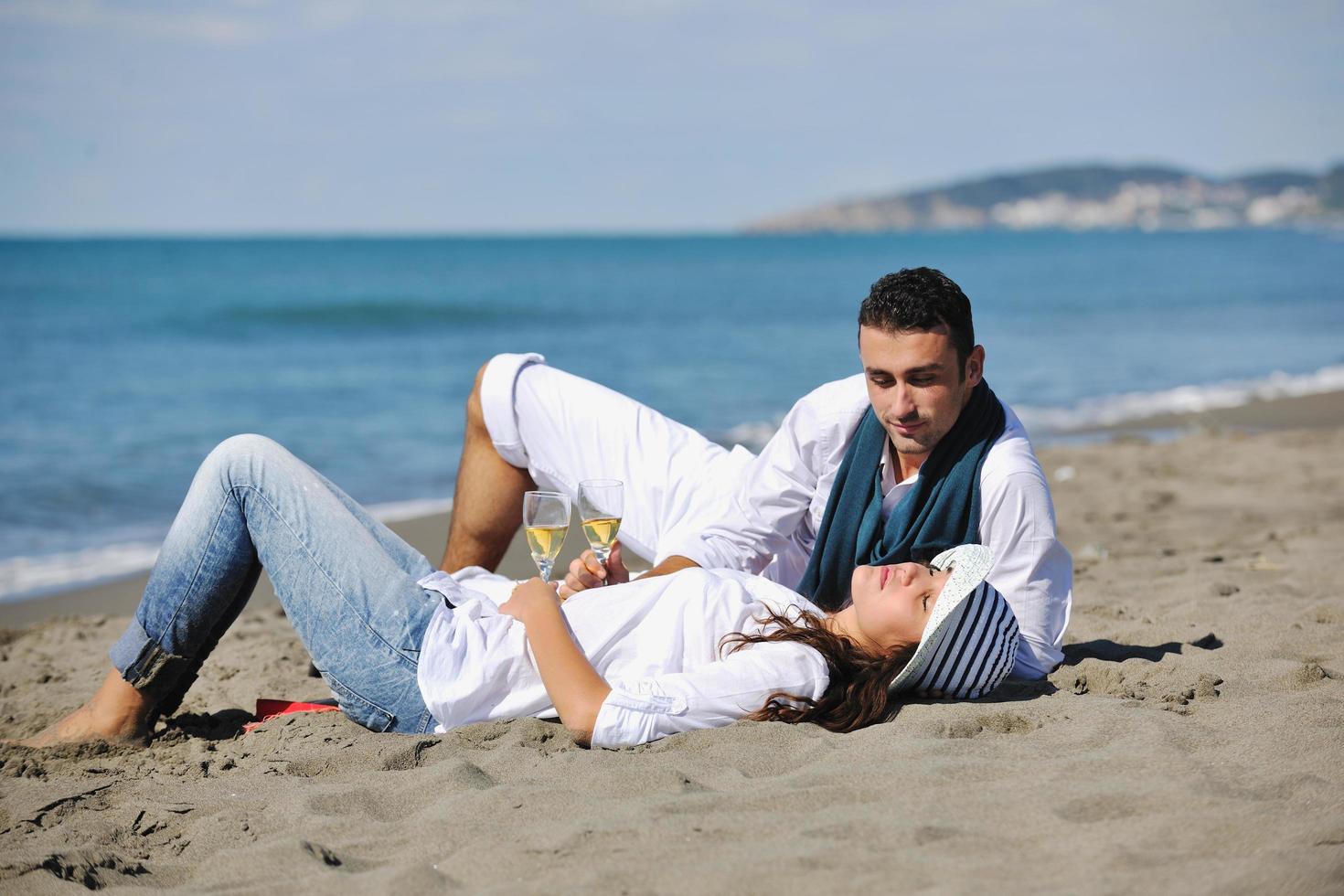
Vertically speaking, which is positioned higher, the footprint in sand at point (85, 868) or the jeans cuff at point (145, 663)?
the jeans cuff at point (145, 663)

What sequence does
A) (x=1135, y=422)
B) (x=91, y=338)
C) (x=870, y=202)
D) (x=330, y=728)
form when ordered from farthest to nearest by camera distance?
(x=870, y=202) < (x=91, y=338) < (x=1135, y=422) < (x=330, y=728)

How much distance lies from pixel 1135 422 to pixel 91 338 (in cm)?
2102

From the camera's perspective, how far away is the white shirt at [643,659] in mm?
3428

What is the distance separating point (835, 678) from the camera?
3580mm

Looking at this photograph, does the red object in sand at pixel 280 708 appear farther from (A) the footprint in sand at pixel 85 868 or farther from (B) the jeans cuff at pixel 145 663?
(A) the footprint in sand at pixel 85 868

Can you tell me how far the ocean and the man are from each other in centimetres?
367

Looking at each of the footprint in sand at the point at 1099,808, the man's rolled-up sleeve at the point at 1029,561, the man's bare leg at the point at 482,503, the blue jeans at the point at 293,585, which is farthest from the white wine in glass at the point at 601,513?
the footprint in sand at the point at 1099,808

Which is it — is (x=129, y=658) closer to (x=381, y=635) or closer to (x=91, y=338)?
(x=381, y=635)

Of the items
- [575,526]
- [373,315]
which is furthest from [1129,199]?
[575,526]

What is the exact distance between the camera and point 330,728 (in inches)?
153

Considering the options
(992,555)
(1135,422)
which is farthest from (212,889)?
(1135,422)

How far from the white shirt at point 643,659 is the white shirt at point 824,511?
66 centimetres

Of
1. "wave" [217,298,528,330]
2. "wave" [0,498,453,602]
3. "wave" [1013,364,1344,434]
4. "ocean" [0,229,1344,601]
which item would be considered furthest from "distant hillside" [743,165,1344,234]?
"wave" [0,498,453,602]

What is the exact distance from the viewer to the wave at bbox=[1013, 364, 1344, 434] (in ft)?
42.5
